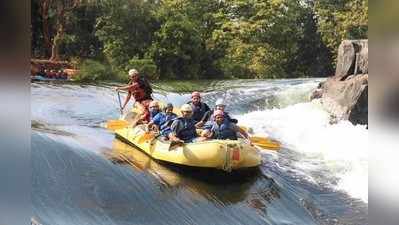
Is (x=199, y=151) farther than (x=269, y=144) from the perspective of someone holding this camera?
No

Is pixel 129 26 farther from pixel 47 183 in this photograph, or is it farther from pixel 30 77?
pixel 47 183

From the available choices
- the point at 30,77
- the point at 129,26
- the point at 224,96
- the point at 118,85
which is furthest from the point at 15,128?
the point at 224,96

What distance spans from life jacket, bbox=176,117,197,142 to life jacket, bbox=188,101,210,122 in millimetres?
42

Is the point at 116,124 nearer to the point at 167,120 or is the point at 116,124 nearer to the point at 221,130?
the point at 167,120

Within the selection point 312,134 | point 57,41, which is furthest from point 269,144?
point 57,41

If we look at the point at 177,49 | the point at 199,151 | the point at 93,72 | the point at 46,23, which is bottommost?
the point at 199,151

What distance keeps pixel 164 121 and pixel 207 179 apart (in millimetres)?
346

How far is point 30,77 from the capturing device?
3.19 metres

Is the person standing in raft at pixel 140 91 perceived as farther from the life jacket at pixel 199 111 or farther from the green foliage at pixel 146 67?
the life jacket at pixel 199 111

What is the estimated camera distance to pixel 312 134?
130 inches

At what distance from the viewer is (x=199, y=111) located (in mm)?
3256

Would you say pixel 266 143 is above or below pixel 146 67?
below

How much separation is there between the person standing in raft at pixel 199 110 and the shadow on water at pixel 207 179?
0.78ft

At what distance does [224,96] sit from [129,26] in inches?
22.4
